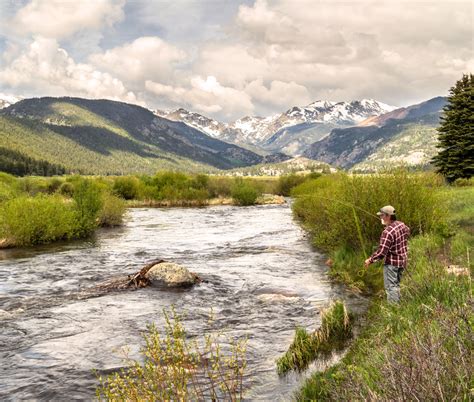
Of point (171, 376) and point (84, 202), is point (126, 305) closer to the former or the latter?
point (171, 376)

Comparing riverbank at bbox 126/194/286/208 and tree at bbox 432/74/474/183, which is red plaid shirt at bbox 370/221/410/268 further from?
riverbank at bbox 126/194/286/208

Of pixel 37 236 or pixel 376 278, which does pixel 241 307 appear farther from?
pixel 37 236

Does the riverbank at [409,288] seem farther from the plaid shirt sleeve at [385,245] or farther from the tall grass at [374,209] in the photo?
the plaid shirt sleeve at [385,245]

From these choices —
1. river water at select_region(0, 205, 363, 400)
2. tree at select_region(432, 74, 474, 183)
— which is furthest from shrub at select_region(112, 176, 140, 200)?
tree at select_region(432, 74, 474, 183)

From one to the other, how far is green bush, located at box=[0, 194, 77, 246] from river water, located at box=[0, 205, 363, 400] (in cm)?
159

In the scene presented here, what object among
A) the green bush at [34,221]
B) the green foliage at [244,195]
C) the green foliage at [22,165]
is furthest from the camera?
the green foliage at [22,165]

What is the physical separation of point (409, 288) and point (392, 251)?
1.04 meters

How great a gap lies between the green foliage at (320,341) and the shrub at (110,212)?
1264 inches

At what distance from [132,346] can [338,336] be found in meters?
5.15

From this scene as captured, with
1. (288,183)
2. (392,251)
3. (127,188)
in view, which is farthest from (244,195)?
(392,251)

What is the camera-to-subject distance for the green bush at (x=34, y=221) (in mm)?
27781

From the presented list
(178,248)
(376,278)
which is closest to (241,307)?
(376,278)

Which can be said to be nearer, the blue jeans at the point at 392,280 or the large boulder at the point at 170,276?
the blue jeans at the point at 392,280

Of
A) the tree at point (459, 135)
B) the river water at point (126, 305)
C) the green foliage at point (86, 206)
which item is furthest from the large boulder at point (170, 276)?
the tree at point (459, 135)
